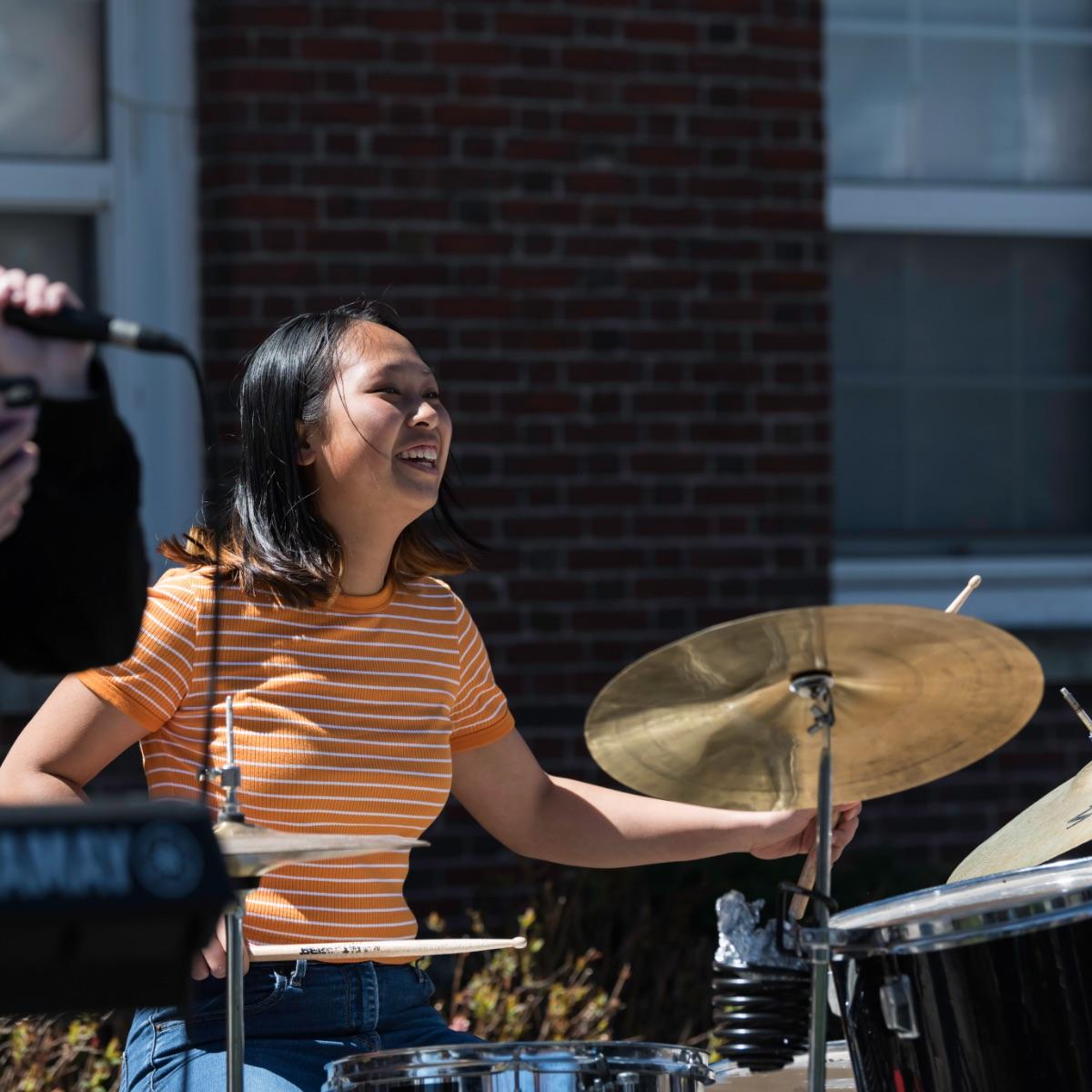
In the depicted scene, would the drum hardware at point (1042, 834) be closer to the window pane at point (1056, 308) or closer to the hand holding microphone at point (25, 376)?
the hand holding microphone at point (25, 376)

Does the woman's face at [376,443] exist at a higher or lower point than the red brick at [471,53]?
lower

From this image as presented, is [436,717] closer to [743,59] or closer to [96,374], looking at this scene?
[96,374]

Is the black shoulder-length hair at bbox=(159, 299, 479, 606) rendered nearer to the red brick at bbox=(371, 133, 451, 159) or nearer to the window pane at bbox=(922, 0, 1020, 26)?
the red brick at bbox=(371, 133, 451, 159)

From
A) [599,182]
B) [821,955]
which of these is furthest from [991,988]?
[599,182]

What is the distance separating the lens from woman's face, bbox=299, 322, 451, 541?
279cm

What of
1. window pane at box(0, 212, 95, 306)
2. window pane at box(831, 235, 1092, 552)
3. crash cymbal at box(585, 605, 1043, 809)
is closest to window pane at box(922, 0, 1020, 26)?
window pane at box(831, 235, 1092, 552)

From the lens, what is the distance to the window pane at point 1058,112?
17.6ft

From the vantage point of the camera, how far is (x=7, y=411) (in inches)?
54.6

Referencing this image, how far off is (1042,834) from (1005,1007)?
1.27ft

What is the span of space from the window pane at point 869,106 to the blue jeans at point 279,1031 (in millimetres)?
3289

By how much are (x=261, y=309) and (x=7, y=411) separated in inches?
128

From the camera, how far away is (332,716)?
2.72 metres

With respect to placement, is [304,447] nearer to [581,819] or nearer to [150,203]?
[581,819]

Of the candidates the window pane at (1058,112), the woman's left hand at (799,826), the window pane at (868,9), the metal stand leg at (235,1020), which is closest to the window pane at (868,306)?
the window pane at (1058,112)
